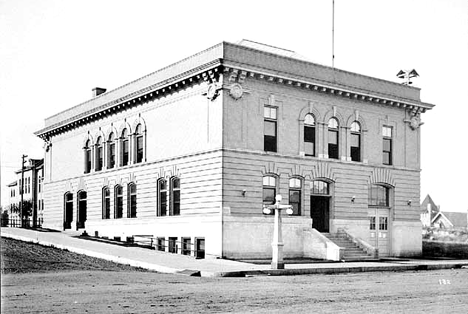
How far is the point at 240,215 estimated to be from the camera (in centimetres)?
2914

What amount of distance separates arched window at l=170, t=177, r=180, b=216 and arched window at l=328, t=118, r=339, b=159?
8.33 metres

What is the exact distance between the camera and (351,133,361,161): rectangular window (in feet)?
113

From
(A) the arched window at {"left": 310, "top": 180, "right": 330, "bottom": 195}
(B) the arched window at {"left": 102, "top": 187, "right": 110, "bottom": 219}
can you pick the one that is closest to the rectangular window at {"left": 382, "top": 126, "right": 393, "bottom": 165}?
(A) the arched window at {"left": 310, "top": 180, "right": 330, "bottom": 195}

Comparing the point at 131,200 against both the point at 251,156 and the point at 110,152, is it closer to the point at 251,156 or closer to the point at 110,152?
the point at 110,152

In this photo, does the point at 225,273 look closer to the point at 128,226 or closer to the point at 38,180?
the point at 128,226

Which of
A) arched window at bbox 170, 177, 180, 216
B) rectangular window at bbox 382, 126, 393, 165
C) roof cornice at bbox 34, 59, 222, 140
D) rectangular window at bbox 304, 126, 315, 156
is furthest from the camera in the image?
rectangular window at bbox 382, 126, 393, 165

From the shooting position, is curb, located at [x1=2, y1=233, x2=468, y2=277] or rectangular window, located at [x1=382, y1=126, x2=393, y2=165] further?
rectangular window, located at [x1=382, y1=126, x2=393, y2=165]

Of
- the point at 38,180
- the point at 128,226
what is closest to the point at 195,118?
the point at 128,226

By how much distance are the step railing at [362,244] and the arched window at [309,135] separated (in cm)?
453

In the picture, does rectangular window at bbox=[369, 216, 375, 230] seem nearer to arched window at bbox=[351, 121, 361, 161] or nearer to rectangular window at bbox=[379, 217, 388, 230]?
rectangular window at bbox=[379, 217, 388, 230]

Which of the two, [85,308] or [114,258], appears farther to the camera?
[114,258]

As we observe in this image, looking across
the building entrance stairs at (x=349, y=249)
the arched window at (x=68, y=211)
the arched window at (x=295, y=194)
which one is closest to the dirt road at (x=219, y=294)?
the building entrance stairs at (x=349, y=249)

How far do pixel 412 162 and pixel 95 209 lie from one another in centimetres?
1981

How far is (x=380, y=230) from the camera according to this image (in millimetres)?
35844
